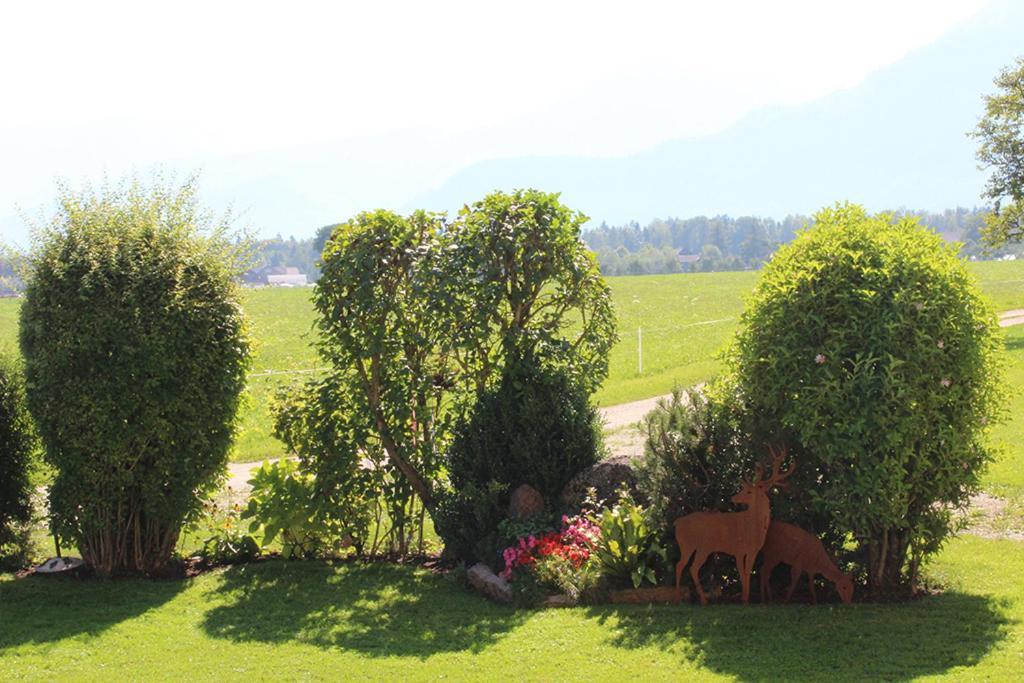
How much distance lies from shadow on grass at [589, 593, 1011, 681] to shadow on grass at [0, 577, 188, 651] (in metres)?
4.18

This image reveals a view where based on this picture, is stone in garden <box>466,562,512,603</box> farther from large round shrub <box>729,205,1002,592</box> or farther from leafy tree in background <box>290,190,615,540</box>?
large round shrub <box>729,205,1002,592</box>

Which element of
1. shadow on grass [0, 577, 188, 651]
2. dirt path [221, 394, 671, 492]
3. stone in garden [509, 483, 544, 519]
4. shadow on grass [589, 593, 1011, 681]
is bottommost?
dirt path [221, 394, 671, 492]

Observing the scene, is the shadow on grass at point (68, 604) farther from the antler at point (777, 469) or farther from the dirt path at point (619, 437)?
the antler at point (777, 469)

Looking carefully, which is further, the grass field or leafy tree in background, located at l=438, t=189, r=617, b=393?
the grass field

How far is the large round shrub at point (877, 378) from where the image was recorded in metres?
7.81

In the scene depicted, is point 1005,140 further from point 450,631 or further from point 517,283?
point 450,631

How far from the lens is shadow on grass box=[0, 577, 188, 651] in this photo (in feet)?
28.0

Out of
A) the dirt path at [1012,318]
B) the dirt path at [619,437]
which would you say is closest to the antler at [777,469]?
the dirt path at [619,437]

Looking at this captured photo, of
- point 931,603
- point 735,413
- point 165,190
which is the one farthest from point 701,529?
point 165,190

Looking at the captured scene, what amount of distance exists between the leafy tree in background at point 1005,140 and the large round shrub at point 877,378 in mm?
29989

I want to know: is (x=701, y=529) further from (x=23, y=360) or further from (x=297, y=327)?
(x=297, y=327)

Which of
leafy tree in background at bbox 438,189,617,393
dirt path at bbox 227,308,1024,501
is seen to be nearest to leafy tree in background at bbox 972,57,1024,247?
dirt path at bbox 227,308,1024,501

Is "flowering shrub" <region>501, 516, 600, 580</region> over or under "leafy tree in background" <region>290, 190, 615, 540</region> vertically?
under

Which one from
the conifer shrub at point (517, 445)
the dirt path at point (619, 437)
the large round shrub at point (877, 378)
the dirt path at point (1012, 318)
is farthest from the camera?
the dirt path at point (1012, 318)
